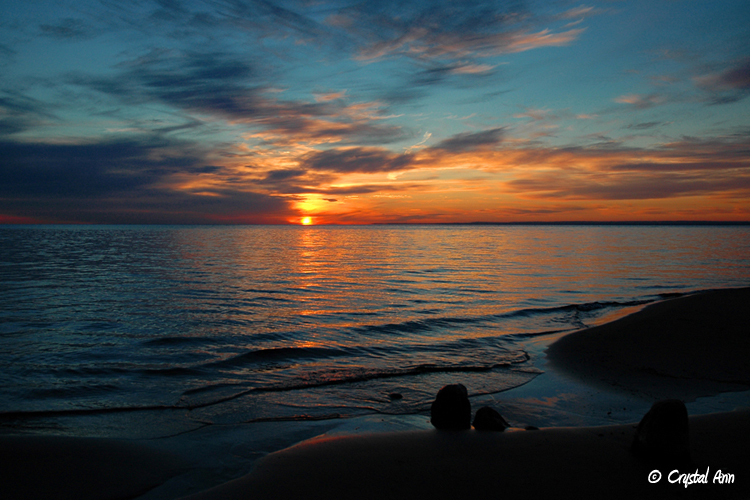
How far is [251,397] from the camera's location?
8.57m

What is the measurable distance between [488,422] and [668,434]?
2358 mm

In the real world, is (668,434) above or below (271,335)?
above

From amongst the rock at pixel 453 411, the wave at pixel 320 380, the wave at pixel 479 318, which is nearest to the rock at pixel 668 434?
the rock at pixel 453 411

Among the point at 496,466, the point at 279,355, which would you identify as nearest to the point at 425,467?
the point at 496,466

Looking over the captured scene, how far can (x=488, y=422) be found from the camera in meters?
6.50

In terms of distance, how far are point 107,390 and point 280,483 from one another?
5883 mm

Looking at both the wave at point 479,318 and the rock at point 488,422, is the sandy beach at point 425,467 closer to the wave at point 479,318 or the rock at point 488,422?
the rock at point 488,422

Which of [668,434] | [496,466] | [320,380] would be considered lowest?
[320,380]

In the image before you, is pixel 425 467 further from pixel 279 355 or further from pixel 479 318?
pixel 479 318

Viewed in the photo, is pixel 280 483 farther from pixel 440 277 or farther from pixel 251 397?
pixel 440 277

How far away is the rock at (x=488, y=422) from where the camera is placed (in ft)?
21.2

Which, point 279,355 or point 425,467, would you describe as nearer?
point 425,467

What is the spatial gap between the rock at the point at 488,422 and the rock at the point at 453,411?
19 centimetres

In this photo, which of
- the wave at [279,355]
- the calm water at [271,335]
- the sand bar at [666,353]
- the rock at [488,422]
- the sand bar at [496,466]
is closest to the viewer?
the sand bar at [496,466]
